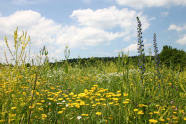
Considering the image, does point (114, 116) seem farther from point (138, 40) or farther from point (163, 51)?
point (163, 51)

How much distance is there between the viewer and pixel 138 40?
4.52 meters

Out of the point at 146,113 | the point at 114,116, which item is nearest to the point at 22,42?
the point at 114,116

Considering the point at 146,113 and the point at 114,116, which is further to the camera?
the point at 146,113

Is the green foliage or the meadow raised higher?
the green foliage

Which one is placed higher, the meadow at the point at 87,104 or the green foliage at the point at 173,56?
the green foliage at the point at 173,56

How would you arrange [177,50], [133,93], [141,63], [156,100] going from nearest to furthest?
[133,93]
[156,100]
[141,63]
[177,50]

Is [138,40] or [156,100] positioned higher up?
[138,40]

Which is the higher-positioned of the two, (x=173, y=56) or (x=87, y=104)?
(x=173, y=56)

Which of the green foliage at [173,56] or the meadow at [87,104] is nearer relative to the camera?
the meadow at [87,104]

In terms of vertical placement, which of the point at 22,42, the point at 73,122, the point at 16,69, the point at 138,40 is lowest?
the point at 73,122

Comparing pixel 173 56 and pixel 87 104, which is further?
pixel 173 56

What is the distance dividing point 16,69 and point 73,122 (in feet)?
4.20

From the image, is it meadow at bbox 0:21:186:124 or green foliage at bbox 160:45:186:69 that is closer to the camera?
meadow at bbox 0:21:186:124

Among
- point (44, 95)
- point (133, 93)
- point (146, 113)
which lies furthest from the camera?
point (44, 95)
